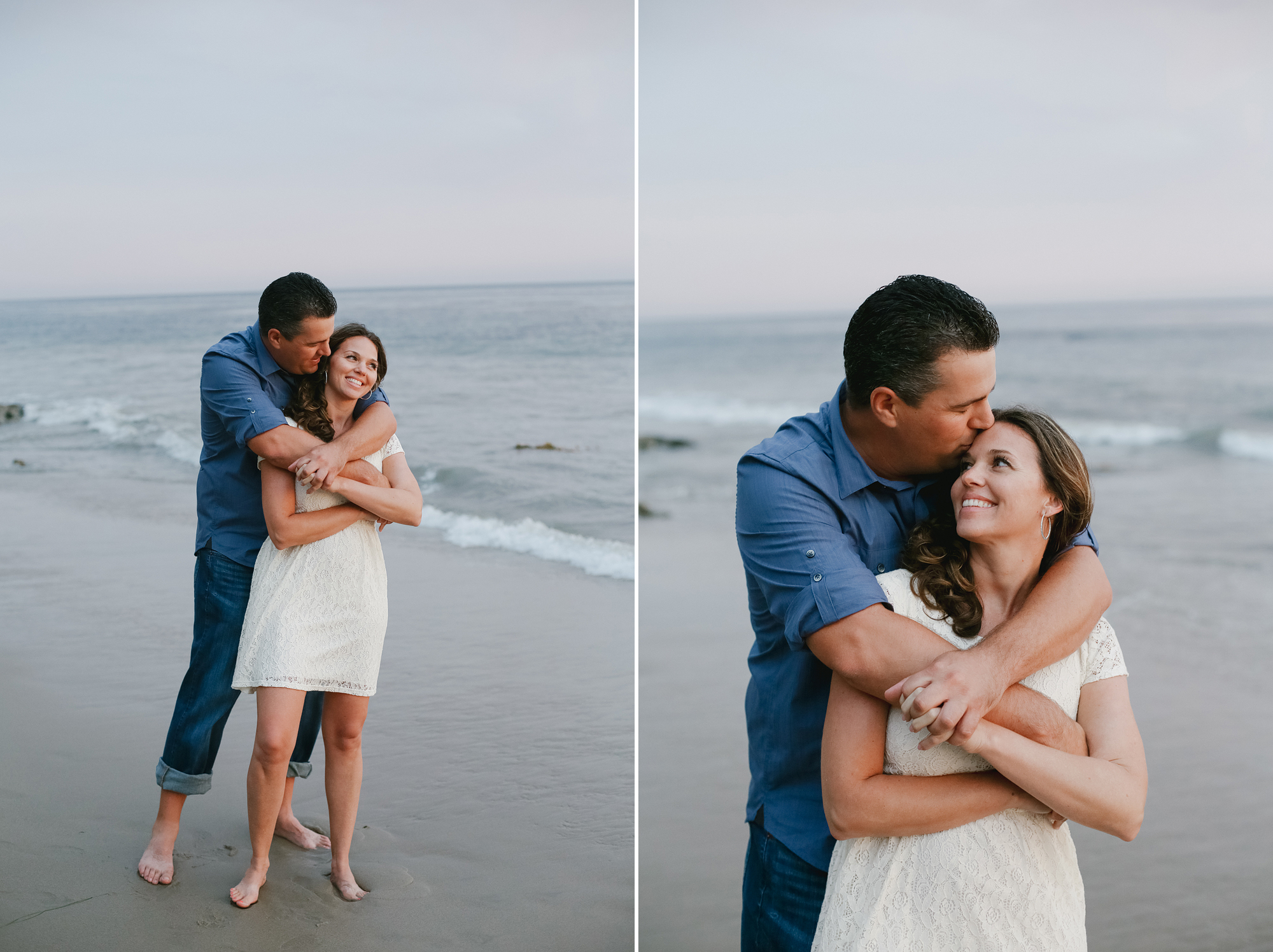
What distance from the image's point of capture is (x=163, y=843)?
2.58m

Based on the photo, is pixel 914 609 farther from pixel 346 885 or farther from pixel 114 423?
pixel 114 423

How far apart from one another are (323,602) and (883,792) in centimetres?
155

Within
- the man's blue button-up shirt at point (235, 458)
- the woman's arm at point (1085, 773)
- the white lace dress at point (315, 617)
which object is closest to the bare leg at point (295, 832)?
the white lace dress at point (315, 617)

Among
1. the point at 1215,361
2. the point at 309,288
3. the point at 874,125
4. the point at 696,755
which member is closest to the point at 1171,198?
the point at 1215,361

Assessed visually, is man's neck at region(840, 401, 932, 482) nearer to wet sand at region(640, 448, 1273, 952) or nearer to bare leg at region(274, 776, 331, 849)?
wet sand at region(640, 448, 1273, 952)

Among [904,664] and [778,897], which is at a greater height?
[904,664]

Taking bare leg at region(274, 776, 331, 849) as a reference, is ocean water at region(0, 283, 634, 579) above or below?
above

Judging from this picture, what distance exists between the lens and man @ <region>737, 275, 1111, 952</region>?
115 centimetres

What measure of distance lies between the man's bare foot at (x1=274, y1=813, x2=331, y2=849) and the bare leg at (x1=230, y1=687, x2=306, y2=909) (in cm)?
26

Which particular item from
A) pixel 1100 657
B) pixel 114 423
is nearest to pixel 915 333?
pixel 1100 657

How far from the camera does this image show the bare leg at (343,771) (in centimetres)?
240

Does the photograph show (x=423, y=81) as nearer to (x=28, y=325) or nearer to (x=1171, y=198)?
(x=28, y=325)

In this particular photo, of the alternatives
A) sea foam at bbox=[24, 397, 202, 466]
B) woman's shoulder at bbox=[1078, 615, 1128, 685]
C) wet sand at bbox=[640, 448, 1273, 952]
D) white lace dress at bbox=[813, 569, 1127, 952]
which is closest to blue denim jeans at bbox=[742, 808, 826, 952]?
white lace dress at bbox=[813, 569, 1127, 952]

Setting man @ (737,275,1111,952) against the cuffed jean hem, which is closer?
man @ (737,275,1111,952)
